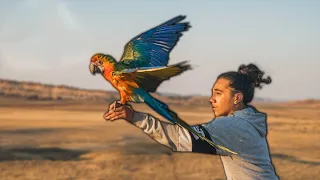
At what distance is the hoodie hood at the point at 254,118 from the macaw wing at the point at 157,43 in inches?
19.9

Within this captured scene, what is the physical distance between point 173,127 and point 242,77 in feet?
1.88

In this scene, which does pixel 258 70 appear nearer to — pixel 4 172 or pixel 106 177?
pixel 106 177

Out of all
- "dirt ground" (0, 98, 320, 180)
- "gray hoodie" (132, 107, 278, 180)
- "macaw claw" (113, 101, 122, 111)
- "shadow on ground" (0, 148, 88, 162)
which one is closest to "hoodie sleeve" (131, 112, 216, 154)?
"gray hoodie" (132, 107, 278, 180)

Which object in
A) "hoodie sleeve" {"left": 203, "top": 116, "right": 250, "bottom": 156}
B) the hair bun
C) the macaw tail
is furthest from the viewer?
the hair bun

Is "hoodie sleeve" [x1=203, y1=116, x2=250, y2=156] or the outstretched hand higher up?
the outstretched hand

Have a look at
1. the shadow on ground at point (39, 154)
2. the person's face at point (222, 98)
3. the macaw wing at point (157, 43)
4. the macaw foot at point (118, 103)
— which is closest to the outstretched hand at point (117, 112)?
the macaw foot at point (118, 103)

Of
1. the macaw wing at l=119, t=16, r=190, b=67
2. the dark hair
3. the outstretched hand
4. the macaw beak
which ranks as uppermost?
the macaw wing at l=119, t=16, r=190, b=67

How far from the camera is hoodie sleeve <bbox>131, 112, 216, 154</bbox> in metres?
2.55

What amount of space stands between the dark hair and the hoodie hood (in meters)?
0.07

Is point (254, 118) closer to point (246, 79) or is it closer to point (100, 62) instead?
point (246, 79)

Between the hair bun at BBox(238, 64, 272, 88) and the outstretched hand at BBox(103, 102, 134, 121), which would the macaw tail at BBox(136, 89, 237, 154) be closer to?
the outstretched hand at BBox(103, 102, 134, 121)

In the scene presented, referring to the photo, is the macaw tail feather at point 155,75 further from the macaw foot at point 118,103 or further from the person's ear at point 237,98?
the person's ear at point 237,98

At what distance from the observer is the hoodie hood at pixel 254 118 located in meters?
2.83

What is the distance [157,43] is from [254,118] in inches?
26.8
